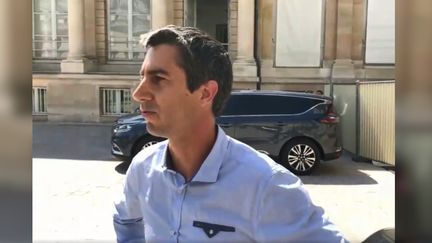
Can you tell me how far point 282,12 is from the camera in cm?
1784

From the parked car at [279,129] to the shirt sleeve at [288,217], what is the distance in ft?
28.3

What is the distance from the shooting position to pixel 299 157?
1028 centimetres

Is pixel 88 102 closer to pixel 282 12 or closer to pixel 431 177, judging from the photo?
pixel 282 12

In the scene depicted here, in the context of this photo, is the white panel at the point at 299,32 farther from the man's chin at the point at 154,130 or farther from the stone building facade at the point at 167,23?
the man's chin at the point at 154,130

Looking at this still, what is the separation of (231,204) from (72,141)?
13.2 m

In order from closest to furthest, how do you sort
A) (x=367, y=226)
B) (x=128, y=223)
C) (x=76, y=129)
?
(x=128, y=223) < (x=367, y=226) < (x=76, y=129)

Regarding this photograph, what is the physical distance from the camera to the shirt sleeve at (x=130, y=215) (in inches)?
70.7

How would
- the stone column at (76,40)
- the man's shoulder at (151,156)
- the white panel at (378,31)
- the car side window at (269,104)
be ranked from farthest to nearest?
Answer: the stone column at (76,40) < the white panel at (378,31) < the car side window at (269,104) < the man's shoulder at (151,156)

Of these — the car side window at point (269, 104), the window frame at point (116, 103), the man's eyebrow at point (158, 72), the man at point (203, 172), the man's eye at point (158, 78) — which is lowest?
the window frame at point (116, 103)

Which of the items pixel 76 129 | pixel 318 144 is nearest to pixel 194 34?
pixel 318 144

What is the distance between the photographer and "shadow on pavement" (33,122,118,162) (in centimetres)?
1210

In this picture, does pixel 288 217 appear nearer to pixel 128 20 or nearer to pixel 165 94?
pixel 165 94

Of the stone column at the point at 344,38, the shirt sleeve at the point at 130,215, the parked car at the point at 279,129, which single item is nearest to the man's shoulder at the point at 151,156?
the shirt sleeve at the point at 130,215

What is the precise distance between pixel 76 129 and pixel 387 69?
9.69 meters
